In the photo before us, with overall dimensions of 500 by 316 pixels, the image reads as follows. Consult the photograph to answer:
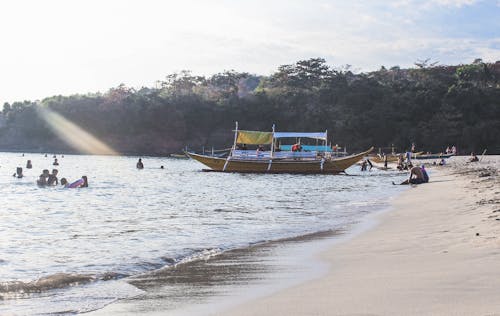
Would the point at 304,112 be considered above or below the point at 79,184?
above

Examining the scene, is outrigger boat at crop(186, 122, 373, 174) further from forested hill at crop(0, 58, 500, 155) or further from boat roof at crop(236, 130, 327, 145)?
forested hill at crop(0, 58, 500, 155)

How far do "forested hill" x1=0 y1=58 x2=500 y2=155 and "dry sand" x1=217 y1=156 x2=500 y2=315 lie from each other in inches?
3056

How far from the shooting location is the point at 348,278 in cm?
709

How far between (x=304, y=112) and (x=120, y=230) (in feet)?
283

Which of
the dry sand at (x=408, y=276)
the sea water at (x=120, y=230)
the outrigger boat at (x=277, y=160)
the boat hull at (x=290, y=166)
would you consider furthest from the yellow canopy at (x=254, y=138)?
the dry sand at (x=408, y=276)

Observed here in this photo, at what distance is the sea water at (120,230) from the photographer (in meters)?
7.62

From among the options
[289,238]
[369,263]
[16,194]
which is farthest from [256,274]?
[16,194]

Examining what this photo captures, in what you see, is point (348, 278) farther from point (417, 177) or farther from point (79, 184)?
point (79, 184)

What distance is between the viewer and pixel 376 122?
90000 mm

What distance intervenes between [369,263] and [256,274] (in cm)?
155

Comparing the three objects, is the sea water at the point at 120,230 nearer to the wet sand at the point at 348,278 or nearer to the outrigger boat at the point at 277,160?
the wet sand at the point at 348,278

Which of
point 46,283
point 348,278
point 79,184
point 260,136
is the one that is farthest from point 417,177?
point 46,283

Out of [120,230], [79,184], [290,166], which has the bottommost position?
[120,230]

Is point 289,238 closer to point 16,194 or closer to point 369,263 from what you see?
point 369,263
